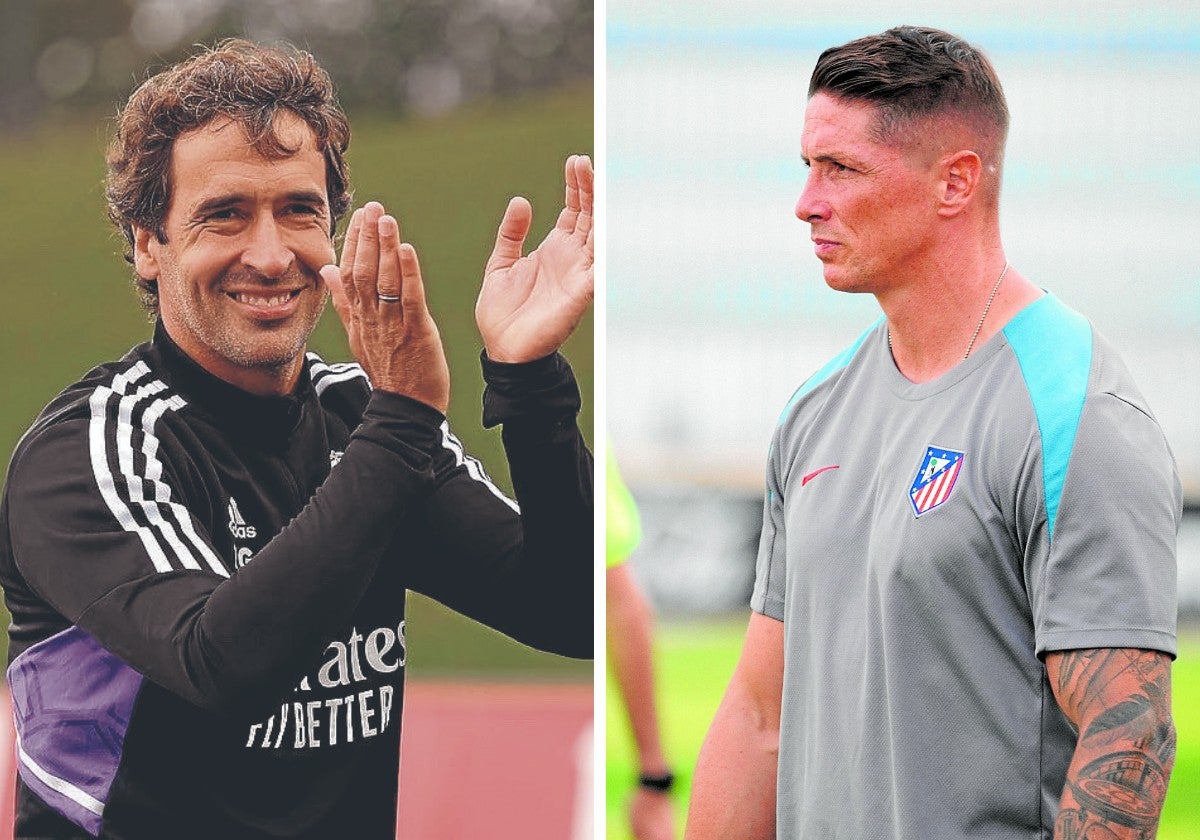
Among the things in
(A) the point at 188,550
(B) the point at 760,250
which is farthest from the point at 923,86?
(A) the point at 188,550

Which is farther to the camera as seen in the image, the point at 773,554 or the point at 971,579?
the point at 773,554

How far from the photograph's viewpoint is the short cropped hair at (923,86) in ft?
4.88

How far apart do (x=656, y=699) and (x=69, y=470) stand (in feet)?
3.32

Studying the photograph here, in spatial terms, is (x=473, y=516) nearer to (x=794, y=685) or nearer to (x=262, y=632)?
(x=262, y=632)

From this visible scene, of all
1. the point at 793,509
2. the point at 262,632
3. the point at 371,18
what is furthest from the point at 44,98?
the point at 793,509

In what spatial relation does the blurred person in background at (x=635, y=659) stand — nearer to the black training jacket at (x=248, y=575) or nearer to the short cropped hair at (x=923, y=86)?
the black training jacket at (x=248, y=575)

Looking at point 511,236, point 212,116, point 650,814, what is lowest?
point 650,814

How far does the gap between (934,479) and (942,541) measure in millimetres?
67

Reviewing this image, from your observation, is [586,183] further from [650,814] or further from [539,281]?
[650,814]

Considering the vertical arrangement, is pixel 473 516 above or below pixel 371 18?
below

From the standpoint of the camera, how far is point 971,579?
132 centimetres

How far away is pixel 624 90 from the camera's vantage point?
2.36 m

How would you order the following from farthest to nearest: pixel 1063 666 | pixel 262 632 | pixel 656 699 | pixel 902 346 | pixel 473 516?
pixel 656 699
pixel 473 516
pixel 262 632
pixel 902 346
pixel 1063 666

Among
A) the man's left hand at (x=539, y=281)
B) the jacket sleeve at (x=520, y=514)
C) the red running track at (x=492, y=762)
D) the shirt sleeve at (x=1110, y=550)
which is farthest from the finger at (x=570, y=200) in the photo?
the shirt sleeve at (x=1110, y=550)
